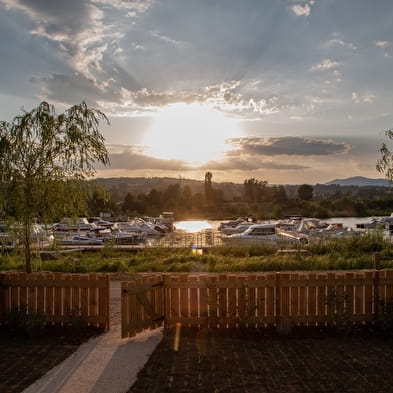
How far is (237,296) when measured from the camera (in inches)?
313

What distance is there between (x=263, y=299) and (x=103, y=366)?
3.20 m

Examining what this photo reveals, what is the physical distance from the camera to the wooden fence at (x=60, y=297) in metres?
8.10

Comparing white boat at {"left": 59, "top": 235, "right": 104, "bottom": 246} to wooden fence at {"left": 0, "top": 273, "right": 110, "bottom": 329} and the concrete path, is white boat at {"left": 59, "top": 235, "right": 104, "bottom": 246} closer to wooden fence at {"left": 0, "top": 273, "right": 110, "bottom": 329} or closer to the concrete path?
wooden fence at {"left": 0, "top": 273, "right": 110, "bottom": 329}

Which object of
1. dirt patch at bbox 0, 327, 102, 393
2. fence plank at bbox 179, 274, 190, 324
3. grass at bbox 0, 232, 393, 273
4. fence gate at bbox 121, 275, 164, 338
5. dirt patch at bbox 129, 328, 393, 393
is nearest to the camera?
dirt patch at bbox 129, 328, 393, 393

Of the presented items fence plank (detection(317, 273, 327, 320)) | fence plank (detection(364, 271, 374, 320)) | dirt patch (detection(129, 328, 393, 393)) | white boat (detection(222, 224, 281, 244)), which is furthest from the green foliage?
dirt patch (detection(129, 328, 393, 393))

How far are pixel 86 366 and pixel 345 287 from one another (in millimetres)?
4972

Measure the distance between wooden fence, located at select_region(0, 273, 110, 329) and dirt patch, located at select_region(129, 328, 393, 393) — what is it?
1517 millimetres

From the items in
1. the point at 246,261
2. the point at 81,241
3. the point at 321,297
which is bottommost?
the point at 81,241

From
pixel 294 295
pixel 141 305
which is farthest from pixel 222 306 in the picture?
pixel 141 305

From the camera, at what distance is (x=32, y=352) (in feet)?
22.8

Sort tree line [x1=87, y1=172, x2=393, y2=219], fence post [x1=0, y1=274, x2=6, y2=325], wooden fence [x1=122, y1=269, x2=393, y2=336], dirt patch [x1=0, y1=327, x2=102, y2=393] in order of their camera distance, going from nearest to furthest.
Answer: dirt patch [x1=0, y1=327, x2=102, y2=393]
wooden fence [x1=122, y1=269, x2=393, y2=336]
fence post [x1=0, y1=274, x2=6, y2=325]
tree line [x1=87, y1=172, x2=393, y2=219]

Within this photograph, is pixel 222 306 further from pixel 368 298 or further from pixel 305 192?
pixel 305 192

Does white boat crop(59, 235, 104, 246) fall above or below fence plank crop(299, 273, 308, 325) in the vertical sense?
below

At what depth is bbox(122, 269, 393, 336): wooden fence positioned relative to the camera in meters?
7.90
